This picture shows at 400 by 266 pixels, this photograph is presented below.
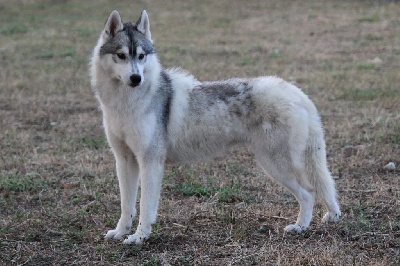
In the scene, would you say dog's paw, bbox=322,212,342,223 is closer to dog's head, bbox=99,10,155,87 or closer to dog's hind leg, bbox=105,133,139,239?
dog's hind leg, bbox=105,133,139,239

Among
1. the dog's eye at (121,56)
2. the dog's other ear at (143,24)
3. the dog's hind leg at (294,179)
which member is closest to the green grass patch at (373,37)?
the dog's hind leg at (294,179)

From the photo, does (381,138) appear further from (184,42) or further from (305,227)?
(184,42)

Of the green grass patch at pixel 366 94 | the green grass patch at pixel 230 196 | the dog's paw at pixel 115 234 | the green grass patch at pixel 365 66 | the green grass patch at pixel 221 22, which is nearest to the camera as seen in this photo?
the dog's paw at pixel 115 234

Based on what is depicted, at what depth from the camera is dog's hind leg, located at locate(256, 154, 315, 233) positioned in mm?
5414

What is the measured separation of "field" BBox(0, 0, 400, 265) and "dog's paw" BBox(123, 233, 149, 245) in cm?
6

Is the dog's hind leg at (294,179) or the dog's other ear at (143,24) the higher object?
the dog's other ear at (143,24)

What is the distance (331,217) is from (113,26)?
2559 mm

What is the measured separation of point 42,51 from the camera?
16.2m

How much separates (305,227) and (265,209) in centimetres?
63

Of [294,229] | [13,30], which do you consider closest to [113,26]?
[294,229]

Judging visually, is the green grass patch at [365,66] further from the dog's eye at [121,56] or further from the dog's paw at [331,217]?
the dog's eye at [121,56]

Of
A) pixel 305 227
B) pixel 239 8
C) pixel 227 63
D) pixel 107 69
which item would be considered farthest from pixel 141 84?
pixel 239 8

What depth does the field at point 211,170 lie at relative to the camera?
4906mm

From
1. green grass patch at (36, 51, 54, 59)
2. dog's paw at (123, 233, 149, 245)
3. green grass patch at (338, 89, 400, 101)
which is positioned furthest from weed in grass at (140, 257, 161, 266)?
green grass patch at (36, 51, 54, 59)
